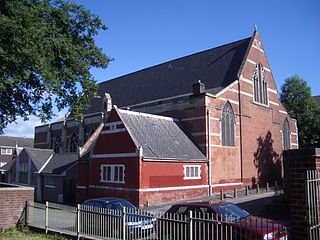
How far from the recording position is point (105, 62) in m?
20.9

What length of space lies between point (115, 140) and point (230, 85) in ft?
44.6

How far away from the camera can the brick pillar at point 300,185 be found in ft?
24.3

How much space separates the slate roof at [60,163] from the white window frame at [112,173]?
8425 mm

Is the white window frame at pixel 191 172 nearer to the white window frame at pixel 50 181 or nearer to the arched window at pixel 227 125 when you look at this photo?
the arched window at pixel 227 125

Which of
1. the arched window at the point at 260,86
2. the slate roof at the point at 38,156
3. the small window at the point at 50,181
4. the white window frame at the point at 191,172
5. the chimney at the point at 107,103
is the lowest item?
the small window at the point at 50,181

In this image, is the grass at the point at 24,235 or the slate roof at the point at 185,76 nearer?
the grass at the point at 24,235

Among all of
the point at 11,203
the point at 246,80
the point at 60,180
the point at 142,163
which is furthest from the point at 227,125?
the point at 11,203

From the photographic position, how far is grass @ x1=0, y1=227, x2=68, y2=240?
44.7 feet

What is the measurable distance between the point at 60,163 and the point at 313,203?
3425 centimetres

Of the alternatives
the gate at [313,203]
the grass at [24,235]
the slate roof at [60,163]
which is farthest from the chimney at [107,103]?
the gate at [313,203]

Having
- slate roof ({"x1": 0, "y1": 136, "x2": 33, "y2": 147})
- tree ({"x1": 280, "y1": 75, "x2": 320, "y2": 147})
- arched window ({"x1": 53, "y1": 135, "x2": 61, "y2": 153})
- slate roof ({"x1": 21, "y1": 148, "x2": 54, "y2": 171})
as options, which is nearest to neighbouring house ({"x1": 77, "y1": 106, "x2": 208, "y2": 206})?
slate roof ({"x1": 21, "y1": 148, "x2": 54, "y2": 171})

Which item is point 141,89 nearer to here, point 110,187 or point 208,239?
point 110,187

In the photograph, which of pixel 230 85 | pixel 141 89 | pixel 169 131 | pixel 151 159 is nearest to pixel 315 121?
pixel 230 85

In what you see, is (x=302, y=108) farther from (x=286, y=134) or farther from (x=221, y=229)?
(x=221, y=229)
